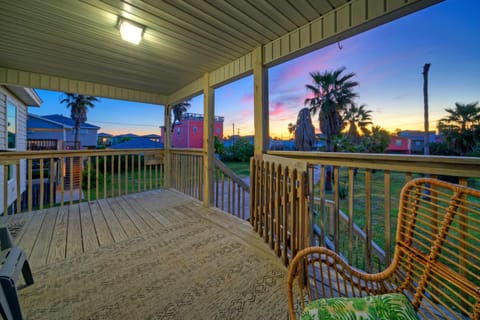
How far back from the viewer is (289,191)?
176 cm

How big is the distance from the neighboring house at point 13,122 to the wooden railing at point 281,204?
4949 mm

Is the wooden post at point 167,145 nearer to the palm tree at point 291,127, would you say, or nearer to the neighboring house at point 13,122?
the neighboring house at point 13,122

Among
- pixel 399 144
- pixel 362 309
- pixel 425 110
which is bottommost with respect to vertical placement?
pixel 362 309

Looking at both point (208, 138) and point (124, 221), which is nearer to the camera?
point (124, 221)

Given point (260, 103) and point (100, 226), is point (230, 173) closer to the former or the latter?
point (260, 103)

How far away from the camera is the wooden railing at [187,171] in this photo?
3830 mm

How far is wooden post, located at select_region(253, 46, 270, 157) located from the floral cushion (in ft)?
6.18

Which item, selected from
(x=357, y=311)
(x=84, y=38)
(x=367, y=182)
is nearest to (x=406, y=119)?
(x=367, y=182)

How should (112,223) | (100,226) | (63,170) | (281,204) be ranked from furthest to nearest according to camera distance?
(63,170) < (112,223) < (100,226) < (281,204)

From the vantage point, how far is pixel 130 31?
206cm

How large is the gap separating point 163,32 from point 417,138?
3.39 meters

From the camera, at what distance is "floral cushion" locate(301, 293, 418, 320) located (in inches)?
32.0

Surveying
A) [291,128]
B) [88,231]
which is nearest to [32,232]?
[88,231]

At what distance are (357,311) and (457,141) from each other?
2.30 metres
